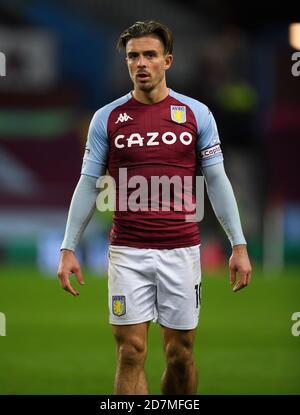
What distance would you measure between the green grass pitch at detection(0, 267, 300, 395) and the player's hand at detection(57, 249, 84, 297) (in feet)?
5.43

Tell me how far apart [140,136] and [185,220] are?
1.84 feet

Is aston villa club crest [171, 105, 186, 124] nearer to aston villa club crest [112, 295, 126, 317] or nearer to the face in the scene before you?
the face

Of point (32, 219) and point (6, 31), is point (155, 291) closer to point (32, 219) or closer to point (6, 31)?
point (32, 219)

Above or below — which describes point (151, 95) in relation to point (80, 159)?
above

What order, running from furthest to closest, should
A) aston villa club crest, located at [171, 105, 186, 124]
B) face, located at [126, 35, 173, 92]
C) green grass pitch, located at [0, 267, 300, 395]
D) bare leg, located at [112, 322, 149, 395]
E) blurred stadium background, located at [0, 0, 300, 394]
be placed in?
1. blurred stadium background, located at [0, 0, 300, 394]
2. green grass pitch, located at [0, 267, 300, 395]
3. aston villa club crest, located at [171, 105, 186, 124]
4. face, located at [126, 35, 173, 92]
5. bare leg, located at [112, 322, 149, 395]

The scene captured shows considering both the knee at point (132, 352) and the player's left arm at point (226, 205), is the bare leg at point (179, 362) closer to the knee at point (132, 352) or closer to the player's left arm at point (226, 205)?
the knee at point (132, 352)

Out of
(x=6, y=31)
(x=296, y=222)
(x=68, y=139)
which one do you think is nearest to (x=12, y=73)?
(x=6, y=31)

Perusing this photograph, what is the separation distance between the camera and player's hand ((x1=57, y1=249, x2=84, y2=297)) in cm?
677

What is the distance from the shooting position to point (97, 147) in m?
6.93

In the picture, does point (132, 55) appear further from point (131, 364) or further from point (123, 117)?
point (131, 364)

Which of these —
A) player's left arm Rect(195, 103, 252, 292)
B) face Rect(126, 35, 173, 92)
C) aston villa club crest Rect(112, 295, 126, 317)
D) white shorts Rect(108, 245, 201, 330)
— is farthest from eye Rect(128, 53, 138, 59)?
aston villa club crest Rect(112, 295, 126, 317)

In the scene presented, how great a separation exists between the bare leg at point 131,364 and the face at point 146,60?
4.61 feet

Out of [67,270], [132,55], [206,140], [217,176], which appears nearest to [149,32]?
[132,55]

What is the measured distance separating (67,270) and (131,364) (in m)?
0.64
